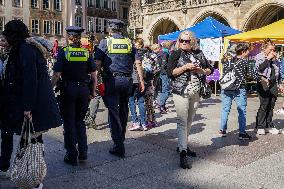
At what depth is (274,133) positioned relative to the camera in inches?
319

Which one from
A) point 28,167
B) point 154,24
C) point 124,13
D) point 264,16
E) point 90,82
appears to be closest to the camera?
point 28,167

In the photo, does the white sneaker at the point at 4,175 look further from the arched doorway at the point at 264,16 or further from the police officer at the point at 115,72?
the arched doorway at the point at 264,16

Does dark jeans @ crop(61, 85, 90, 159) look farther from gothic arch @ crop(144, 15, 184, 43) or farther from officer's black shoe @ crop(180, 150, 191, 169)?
gothic arch @ crop(144, 15, 184, 43)

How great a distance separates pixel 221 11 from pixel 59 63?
23.2 meters

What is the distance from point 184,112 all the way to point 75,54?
1.67 meters

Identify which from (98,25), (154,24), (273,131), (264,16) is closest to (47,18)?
(98,25)

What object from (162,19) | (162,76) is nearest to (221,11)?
(162,19)

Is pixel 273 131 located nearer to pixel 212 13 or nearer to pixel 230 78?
pixel 230 78

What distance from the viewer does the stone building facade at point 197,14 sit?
1021 inches

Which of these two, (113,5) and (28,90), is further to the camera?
Answer: (113,5)

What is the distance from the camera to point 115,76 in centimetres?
613

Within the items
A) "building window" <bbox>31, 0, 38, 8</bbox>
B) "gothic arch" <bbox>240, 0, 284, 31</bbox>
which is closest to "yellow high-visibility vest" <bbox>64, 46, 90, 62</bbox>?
"gothic arch" <bbox>240, 0, 284, 31</bbox>

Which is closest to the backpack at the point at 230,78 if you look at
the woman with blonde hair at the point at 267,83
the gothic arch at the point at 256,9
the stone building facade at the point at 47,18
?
the woman with blonde hair at the point at 267,83

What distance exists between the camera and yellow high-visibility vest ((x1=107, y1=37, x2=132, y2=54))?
6.11 meters
